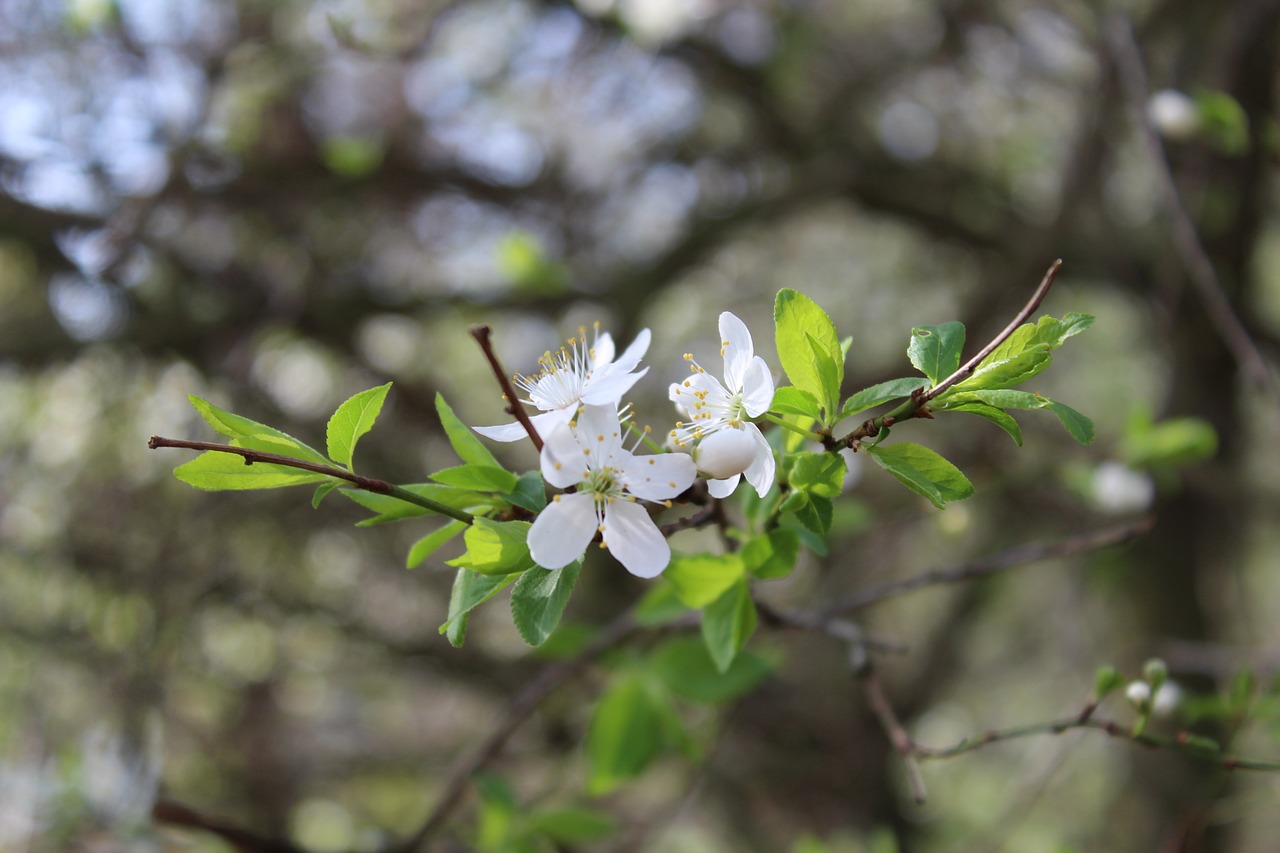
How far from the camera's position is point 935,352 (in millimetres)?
732

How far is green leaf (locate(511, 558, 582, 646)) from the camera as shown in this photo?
0.72 m

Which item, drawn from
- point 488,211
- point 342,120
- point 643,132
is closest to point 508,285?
point 488,211

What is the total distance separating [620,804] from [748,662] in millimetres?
1794

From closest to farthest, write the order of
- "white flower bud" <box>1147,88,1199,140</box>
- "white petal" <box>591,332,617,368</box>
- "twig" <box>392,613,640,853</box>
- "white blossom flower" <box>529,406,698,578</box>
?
"white blossom flower" <box>529,406,698,578</box>, "white petal" <box>591,332,617,368</box>, "twig" <box>392,613,640,853</box>, "white flower bud" <box>1147,88,1199,140</box>

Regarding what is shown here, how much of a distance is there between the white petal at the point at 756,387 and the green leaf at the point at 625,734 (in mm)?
880

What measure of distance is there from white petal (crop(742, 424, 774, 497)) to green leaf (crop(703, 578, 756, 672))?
0.14 meters

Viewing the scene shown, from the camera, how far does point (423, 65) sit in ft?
10.8

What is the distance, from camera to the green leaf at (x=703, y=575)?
2.82ft

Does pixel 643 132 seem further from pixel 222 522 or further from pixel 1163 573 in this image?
pixel 1163 573

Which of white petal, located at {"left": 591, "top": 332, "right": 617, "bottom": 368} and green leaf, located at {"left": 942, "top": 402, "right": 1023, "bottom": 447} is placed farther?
white petal, located at {"left": 591, "top": 332, "right": 617, "bottom": 368}

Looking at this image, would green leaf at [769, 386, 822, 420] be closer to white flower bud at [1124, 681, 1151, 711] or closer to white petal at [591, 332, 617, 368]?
white petal at [591, 332, 617, 368]

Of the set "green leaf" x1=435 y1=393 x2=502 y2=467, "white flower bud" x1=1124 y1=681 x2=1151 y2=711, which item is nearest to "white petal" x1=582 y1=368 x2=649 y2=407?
"green leaf" x1=435 y1=393 x2=502 y2=467

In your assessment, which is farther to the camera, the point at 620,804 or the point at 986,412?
the point at 620,804

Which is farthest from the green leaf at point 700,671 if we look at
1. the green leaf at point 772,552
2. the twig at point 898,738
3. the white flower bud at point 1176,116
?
the white flower bud at point 1176,116
